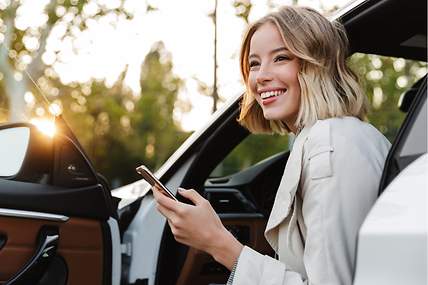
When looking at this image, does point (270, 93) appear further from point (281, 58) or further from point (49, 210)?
point (49, 210)

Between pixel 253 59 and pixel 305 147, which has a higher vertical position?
pixel 253 59

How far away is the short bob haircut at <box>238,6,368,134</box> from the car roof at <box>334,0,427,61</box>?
8.8 inches

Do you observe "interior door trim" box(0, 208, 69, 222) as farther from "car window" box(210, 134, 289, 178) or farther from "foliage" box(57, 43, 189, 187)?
"foliage" box(57, 43, 189, 187)

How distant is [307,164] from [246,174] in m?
1.76

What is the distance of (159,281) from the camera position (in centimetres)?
294

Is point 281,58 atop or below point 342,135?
atop

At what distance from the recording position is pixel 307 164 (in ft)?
6.18

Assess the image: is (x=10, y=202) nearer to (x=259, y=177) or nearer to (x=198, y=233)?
(x=198, y=233)

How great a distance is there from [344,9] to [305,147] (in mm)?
679

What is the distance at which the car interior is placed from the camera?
263 centimetres

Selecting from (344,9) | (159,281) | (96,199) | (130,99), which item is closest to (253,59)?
(344,9)

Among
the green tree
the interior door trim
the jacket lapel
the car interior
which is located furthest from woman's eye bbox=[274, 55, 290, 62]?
the green tree

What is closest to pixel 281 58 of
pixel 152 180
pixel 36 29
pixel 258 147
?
pixel 152 180

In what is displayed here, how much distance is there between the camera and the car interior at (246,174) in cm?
263
